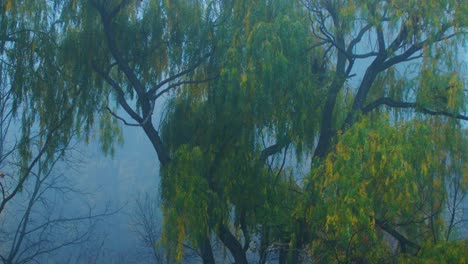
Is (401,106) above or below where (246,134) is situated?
above

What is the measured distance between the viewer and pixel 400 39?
7.30 m

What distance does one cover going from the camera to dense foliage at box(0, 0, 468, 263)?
6402 mm

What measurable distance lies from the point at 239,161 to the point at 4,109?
9.91 ft

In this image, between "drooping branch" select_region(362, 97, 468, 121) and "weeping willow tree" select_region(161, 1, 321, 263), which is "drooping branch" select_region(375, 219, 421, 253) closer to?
"weeping willow tree" select_region(161, 1, 321, 263)

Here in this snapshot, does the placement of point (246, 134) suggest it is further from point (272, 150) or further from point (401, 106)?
point (401, 106)

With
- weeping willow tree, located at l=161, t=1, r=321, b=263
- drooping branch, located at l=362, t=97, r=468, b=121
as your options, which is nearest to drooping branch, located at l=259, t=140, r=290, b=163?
weeping willow tree, located at l=161, t=1, r=321, b=263

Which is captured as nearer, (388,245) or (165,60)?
(388,245)

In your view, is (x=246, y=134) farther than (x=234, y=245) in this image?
No

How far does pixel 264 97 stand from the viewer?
6.75 meters

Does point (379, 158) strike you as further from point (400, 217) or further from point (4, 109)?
point (4, 109)

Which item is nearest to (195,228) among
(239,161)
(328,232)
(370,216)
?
(239,161)

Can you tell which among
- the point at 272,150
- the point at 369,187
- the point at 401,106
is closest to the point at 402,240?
the point at 369,187

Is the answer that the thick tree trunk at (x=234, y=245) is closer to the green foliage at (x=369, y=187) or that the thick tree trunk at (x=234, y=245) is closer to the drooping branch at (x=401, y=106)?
the green foliage at (x=369, y=187)

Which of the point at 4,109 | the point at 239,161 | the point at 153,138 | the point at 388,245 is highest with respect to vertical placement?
the point at 4,109
